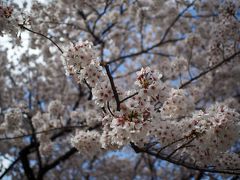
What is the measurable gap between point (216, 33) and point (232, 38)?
16.1 inches

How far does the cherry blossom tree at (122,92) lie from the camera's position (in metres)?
4.46

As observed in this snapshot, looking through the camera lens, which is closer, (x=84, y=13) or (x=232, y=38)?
(x=232, y=38)

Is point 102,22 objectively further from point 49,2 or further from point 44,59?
point 49,2

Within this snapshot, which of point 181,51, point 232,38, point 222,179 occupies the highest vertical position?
point 181,51

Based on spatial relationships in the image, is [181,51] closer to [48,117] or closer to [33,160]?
[48,117]

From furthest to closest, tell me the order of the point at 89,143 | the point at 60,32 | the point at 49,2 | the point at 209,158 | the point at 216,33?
the point at 60,32, the point at 49,2, the point at 216,33, the point at 89,143, the point at 209,158


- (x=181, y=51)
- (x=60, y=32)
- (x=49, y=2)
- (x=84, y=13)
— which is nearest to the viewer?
(x=49, y=2)

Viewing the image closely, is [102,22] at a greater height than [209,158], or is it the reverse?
[102,22]

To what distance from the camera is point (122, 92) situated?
183 inches

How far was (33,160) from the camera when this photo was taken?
17016 millimetres

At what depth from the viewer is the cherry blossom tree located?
446 centimetres

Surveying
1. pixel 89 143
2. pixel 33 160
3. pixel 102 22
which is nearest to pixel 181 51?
pixel 102 22

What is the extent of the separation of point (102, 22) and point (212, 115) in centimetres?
1044

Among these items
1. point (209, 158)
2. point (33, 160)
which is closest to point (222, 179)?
point (209, 158)
